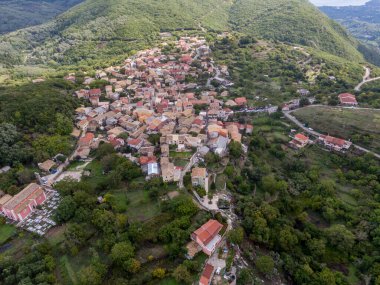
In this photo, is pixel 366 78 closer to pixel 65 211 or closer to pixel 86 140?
pixel 86 140

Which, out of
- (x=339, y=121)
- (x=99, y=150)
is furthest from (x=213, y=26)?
(x=99, y=150)

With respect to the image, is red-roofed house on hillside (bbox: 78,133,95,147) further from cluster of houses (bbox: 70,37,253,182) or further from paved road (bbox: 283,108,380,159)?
paved road (bbox: 283,108,380,159)

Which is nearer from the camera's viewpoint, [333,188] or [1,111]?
[333,188]

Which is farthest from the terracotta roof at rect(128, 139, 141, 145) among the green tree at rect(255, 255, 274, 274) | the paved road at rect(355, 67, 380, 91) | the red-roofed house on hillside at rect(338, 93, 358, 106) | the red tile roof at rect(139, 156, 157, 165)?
the paved road at rect(355, 67, 380, 91)

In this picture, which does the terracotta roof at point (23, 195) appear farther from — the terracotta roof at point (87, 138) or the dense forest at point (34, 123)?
the terracotta roof at point (87, 138)

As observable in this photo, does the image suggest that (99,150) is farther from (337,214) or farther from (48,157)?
(337,214)

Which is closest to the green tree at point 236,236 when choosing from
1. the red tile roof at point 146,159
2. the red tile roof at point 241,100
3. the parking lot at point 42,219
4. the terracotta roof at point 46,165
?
the red tile roof at point 146,159
